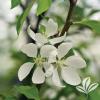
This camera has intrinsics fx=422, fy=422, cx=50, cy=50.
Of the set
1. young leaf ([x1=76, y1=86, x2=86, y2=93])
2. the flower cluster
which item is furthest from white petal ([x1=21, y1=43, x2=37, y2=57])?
young leaf ([x1=76, y1=86, x2=86, y2=93])

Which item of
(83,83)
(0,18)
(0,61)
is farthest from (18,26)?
(0,61)

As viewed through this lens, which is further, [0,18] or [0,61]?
[0,61]

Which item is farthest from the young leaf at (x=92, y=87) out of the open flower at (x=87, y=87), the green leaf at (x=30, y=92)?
the green leaf at (x=30, y=92)

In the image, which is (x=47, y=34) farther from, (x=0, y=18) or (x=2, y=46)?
(x=2, y=46)

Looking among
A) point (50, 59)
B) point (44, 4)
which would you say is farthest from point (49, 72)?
point (44, 4)

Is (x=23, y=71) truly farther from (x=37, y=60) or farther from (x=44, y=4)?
(x=44, y=4)

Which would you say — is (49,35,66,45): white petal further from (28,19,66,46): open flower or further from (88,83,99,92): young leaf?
(88,83,99,92): young leaf

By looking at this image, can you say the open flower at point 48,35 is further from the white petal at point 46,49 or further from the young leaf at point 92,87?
the young leaf at point 92,87
